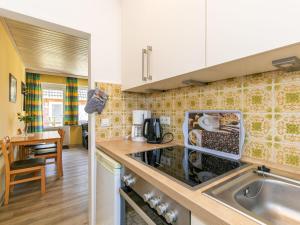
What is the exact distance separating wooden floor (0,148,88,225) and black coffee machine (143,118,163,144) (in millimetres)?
1101

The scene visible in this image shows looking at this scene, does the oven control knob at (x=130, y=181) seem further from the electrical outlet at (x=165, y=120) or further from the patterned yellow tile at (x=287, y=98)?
the patterned yellow tile at (x=287, y=98)

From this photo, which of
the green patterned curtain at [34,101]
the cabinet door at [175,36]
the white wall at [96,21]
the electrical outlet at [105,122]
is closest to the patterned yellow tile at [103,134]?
the electrical outlet at [105,122]

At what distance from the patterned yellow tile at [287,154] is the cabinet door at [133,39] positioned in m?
0.91

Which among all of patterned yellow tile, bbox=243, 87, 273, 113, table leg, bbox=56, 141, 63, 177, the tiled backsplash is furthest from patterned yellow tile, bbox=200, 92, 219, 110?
table leg, bbox=56, 141, 63, 177

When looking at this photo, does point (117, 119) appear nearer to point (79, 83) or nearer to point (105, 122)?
point (105, 122)

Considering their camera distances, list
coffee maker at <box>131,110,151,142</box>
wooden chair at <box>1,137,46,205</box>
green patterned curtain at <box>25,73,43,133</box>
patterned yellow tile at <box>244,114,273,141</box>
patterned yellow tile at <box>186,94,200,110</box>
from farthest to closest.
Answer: green patterned curtain at <box>25,73,43,133</box> < wooden chair at <box>1,137,46,205</box> < coffee maker at <box>131,110,151,142</box> < patterned yellow tile at <box>186,94,200,110</box> < patterned yellow tile at <box>244,114,273,141</box>

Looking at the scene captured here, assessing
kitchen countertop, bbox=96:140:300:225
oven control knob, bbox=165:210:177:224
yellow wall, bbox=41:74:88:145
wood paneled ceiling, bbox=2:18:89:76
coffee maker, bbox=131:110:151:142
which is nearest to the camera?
kitchen countertop, bbox=96:140:300:225

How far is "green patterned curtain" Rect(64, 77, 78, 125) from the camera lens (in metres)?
5.00

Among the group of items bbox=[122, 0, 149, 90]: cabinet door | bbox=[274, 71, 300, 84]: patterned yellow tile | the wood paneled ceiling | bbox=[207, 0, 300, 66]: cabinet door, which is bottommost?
bbox=[274, 71, 300, 84]: patterned yellow tile

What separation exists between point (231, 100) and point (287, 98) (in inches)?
10.9

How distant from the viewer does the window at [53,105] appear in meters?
4.92

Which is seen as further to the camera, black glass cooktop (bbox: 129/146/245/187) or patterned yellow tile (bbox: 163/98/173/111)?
patterned yellow tile (bbox: 163/98/173/111)

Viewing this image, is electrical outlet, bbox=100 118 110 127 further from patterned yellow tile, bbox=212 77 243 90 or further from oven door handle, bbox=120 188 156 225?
patterned yellow tile, bbox=212 77 243 90

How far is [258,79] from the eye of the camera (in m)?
0.87
